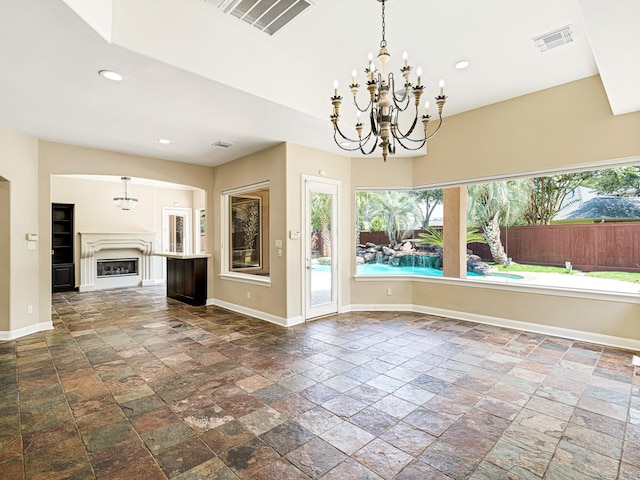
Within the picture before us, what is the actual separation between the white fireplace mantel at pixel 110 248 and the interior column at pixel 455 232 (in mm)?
8023

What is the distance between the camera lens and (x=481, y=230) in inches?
208

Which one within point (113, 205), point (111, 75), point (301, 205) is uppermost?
point (111, 75)

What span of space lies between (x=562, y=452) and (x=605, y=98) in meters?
3.98

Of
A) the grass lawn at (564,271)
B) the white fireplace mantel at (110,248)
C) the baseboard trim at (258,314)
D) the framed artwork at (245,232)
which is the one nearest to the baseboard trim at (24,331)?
the baseboard trim at (258,314)

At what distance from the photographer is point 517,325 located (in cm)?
477

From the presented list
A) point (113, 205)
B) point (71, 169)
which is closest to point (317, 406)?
point (71, 169)

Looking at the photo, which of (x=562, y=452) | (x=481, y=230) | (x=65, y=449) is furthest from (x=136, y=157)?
(x=562, y=452)

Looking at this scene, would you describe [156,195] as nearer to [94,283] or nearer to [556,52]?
[94,283]

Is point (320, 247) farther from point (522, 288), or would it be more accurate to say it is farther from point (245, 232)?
point (522, 288)

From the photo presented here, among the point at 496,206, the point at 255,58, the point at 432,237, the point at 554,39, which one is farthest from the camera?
the point at 432,237

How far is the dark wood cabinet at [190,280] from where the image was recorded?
6578 mm

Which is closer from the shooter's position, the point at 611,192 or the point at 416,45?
the point at 416,45

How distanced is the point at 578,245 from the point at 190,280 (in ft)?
21.4

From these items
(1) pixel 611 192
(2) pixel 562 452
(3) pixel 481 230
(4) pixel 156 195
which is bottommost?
(2) pixel 562 452
